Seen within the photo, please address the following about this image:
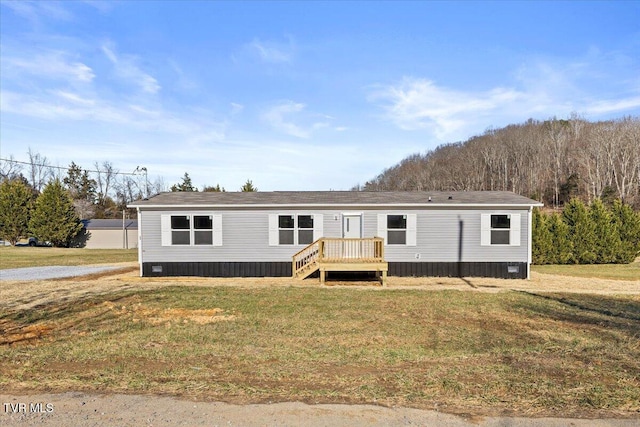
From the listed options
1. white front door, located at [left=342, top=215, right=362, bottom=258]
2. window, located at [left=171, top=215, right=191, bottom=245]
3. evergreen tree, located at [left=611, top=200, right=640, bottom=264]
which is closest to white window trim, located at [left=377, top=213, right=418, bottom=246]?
white front door, located at [left=342, top=215, right=362, bottom=258]

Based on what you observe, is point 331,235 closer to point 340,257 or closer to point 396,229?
point 340,257

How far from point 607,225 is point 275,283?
17.3m

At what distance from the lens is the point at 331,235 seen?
14734 mm

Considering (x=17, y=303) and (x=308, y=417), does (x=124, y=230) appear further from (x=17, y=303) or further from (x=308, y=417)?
(x=308, y=417)

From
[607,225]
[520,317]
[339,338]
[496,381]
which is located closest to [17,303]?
[339,338]

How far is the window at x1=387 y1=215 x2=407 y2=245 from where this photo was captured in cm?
1466

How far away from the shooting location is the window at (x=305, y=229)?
48.4 feet

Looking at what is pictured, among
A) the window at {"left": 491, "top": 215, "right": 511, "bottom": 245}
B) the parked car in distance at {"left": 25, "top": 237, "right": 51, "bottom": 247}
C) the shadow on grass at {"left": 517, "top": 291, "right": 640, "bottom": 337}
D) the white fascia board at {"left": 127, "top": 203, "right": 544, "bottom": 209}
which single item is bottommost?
the parked car in distance at {"left": 25, "top": 237, "right": 51, "bottom": 247}

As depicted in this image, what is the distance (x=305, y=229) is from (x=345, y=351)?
30.3ft

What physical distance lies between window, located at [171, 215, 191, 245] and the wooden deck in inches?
165

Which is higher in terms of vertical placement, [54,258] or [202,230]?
[202,230]

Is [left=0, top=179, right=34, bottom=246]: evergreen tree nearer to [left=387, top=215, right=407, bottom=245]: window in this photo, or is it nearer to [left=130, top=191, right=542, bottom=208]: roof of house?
[left=130, top=191, right=542, bottom=208]: roof of house

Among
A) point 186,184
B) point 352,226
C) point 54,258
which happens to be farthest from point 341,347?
point 186,184

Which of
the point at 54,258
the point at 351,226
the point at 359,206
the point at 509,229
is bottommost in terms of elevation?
the point at 54,258
